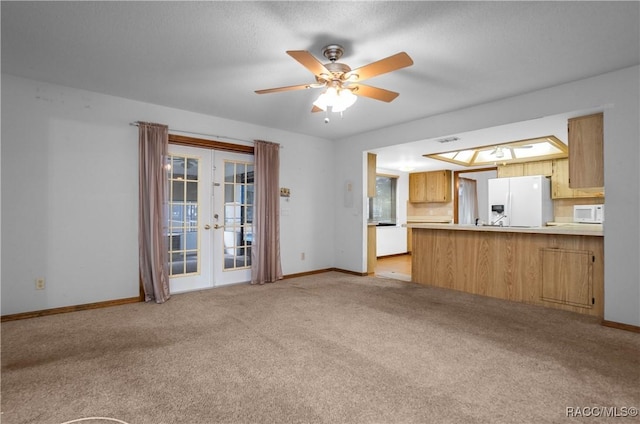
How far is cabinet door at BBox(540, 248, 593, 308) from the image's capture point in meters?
3.54

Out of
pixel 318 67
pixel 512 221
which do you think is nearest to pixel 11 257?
pixel 318 67

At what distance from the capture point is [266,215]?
16.6 feet

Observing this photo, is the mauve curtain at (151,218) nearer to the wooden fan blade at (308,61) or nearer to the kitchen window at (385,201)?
the wooden fan blade at (308,61)

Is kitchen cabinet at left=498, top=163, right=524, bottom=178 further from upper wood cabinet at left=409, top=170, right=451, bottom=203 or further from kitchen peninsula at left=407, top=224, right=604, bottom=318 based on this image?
kitchen peninsula at left=407, top=224, right=604, bottom=318

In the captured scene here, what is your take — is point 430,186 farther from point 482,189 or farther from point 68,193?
point 68,193

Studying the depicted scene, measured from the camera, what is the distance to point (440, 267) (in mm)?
4848

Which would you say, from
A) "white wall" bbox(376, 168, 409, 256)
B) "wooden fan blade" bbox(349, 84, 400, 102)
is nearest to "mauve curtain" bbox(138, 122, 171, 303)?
"wooden fan blade" bbox(349, 84, 400, 102)

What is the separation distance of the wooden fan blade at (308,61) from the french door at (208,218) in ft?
8.90

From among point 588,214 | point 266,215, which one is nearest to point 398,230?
point 588,214

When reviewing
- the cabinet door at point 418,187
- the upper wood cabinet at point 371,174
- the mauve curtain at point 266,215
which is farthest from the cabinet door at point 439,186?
the mauve curtain at point 266,215

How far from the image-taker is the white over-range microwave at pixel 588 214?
515 cm

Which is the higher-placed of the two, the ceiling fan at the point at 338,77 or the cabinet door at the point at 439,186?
the ceiling fan at the point at 338,77

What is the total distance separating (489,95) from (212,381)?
412cm

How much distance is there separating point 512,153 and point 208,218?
557 cm
